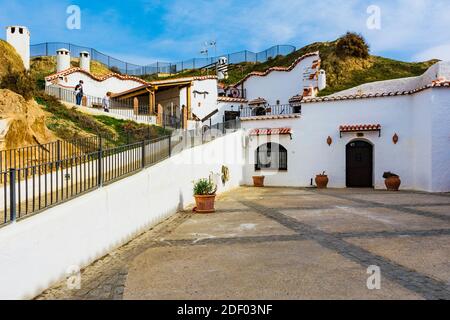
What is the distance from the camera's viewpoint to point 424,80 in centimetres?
2073

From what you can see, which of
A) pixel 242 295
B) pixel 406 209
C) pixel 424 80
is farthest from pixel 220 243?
pixel 424 80

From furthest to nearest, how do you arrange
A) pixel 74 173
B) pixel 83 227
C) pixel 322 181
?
1. pixel 322 181
2. pixel 74 173
3. pixel 83 227

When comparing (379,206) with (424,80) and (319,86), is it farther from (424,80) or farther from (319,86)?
(319,86)

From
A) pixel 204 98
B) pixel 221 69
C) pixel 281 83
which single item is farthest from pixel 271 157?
pixel 221 69

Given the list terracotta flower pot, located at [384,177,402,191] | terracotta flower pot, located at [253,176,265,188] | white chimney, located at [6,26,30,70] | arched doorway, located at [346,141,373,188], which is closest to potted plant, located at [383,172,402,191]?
terracotta flower pot, located at [384,177,402,191]

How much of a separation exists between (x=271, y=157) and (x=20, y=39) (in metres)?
19.0

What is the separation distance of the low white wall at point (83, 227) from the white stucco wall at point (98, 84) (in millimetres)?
20112

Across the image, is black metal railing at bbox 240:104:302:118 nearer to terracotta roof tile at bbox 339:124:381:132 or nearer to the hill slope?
the hill slope

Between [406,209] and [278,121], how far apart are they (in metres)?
10.4

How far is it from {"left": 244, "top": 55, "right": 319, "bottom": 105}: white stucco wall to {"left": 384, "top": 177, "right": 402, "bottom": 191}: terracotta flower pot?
11790mm

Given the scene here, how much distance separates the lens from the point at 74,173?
10.1m

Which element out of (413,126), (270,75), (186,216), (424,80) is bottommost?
(186,216)

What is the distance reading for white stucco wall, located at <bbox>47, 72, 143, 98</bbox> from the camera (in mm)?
28477

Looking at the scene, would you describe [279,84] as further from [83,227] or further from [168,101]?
[83,227]
